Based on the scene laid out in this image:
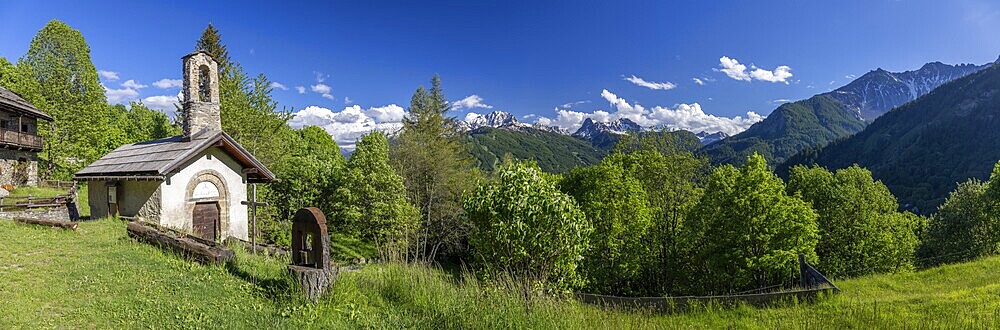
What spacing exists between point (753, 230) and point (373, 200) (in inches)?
762

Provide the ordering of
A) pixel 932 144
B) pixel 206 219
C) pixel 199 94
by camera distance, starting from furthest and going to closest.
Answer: pixel 932 144, pixel 199 94, pixel 206 219

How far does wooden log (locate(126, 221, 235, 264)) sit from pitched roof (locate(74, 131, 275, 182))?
3424 mm

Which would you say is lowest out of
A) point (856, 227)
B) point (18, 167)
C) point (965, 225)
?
point (965, 225)

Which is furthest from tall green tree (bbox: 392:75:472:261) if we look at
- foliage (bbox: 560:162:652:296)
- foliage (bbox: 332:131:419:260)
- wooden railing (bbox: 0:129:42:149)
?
wooden railing (bbox: 0:129:42:149)

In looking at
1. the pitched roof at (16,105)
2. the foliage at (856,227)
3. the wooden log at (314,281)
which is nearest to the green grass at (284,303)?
the wooden log at (314,281)

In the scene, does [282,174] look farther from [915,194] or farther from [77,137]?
[915,194]

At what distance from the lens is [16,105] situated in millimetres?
24672

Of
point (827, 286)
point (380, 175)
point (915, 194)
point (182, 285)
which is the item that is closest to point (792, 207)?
point (827, 286)

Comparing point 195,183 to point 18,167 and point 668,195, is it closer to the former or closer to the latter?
point 18,167

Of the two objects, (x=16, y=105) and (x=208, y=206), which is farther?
(x=16, y=105)

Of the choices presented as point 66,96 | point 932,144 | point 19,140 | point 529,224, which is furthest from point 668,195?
point 932,144

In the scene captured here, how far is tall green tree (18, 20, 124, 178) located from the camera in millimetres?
28938

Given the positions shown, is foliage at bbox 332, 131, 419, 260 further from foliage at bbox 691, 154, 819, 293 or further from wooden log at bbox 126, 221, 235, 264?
foliage at bbox 691, 154, 819, 293

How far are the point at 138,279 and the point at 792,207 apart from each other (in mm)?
23113
